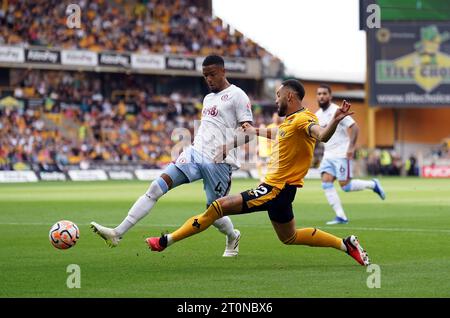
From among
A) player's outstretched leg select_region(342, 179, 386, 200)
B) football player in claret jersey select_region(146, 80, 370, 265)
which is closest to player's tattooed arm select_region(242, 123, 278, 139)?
football player in claret jersey select_region(146, 80, 370, 265)

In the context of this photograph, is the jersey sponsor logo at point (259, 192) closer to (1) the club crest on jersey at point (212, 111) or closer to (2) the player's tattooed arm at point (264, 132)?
(2) the player's tattooed arm at point (264, 132)

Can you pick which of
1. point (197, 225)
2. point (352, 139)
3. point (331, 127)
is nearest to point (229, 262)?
point (197, 225)

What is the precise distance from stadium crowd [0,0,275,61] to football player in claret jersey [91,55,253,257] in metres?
40.1

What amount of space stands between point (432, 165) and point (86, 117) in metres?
21.1

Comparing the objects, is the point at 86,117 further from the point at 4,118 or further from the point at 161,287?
the point at 161,287

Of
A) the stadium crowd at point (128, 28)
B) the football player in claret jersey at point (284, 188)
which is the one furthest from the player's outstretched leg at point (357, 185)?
the stadium crowd at point (128, 28)

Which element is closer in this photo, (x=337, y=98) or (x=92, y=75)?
(x=92, y=75)

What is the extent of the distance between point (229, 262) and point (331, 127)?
100 inches

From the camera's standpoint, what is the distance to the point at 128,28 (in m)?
57.4

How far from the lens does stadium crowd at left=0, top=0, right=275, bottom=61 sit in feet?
172

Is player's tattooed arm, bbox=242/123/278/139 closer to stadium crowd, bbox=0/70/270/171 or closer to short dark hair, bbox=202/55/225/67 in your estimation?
short dark hair, bbox=202/55/225/67

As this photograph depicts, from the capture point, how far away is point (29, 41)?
52031mm

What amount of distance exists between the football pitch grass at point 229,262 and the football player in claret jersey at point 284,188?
322 millimetres

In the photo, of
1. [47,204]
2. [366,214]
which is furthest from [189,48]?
[366,214]
